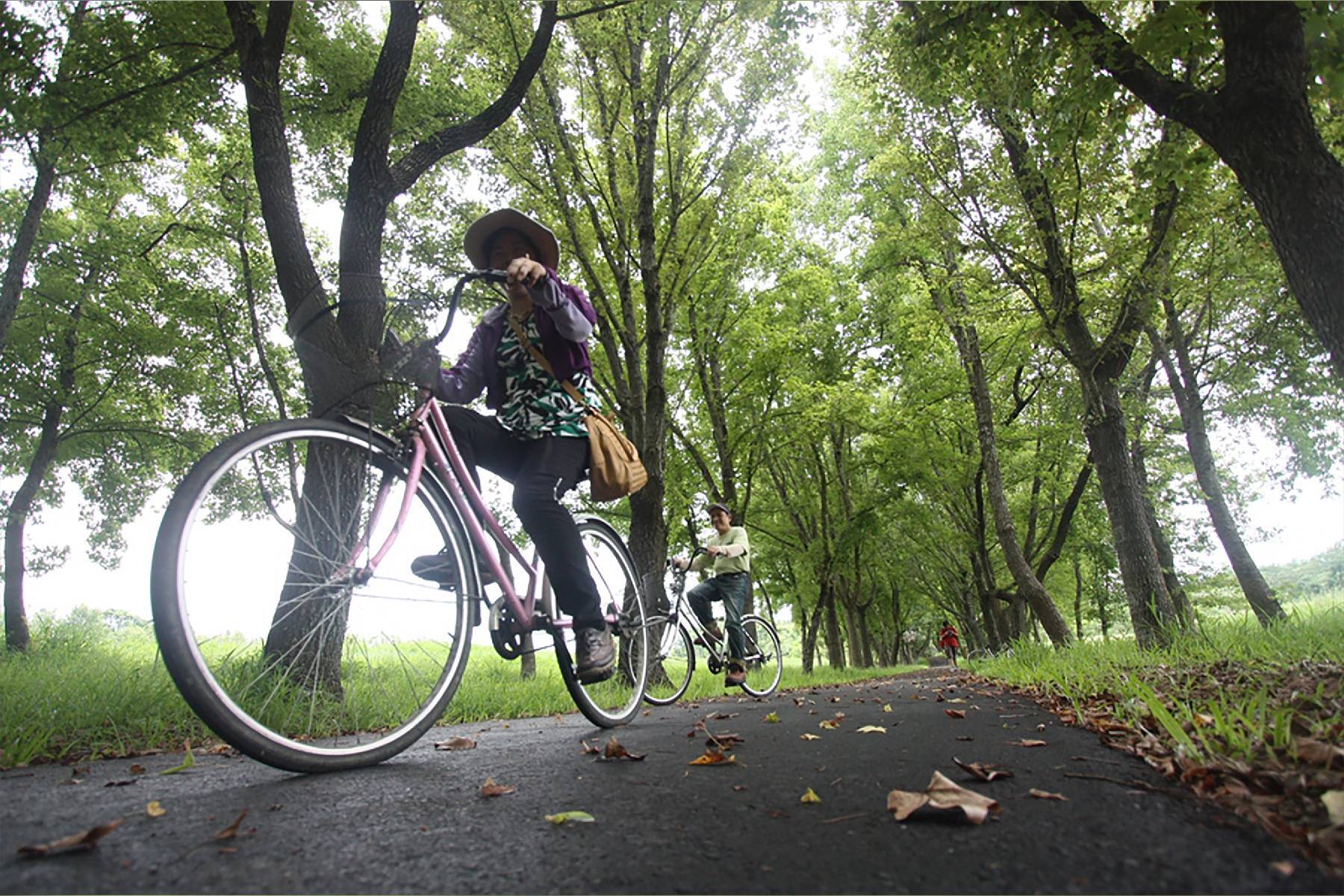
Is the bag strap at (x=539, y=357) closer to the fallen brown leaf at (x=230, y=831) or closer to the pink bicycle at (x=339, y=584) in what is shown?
the pink bicycle at (x=339, y=584)

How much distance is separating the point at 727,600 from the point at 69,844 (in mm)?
7224

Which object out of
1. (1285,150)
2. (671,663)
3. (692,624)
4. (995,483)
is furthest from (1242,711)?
(995,483)

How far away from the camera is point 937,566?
2658 centimetres

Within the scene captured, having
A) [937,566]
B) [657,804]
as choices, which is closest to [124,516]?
[657,804]

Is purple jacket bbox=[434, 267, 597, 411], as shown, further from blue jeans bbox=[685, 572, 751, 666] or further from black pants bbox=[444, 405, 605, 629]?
blue jeans bbox=[685, 572, 751, 666]

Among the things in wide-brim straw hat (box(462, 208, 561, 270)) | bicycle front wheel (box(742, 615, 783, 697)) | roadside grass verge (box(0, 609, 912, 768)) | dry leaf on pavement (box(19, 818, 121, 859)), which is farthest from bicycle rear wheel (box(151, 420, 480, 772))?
bicycle front wheel (box(742, 615, 783, 697))

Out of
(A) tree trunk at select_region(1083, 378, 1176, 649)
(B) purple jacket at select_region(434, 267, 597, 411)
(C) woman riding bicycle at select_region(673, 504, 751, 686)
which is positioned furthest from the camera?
(C) woman riding bicycle at select_region(673, 504, 751, 686)

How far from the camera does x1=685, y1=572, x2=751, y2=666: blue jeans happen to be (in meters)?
8.25

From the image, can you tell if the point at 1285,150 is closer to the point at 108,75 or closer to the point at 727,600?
the point at 727,600

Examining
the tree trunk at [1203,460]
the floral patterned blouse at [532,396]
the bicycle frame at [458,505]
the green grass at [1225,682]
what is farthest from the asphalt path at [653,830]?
the tree trunk at [1203,460]

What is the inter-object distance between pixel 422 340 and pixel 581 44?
775 cm

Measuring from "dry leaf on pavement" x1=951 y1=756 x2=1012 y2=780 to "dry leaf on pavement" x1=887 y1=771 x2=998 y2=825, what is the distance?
0.19m

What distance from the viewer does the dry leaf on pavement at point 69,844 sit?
4.46 feet

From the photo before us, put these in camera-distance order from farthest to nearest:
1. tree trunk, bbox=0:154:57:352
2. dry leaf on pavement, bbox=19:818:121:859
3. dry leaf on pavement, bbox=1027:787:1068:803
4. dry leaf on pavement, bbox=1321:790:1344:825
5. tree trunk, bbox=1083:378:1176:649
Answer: tree trunk, bbox=0:154:57:352 → tree trunk, bbox=1083:378:1176:649 → dry leaf on pavement, bbox=1027:787:1068:803 → dry leaf on pavement, bbox=19:818:121:859 → dry leaf on pavement, bbox=1321:790:1344:825
